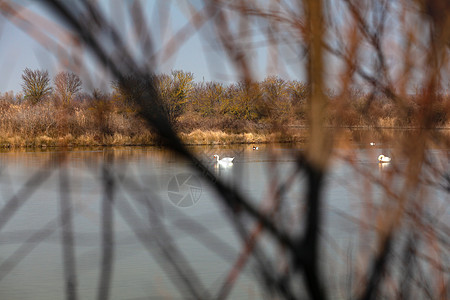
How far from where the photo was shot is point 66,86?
1100 mm

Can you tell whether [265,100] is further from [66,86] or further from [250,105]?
[66,86]

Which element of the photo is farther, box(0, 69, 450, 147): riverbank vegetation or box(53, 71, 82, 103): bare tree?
box(53, 71, 82, 103): bare tree

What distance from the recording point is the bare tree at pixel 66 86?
3.36ft

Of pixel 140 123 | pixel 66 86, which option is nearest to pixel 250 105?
pixel 140 123

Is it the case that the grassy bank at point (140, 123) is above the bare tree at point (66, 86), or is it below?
below

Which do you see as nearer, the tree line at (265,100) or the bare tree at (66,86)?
the tree line at (265,100)

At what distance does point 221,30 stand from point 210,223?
282 inches

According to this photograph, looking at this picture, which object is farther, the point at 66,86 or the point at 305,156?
the point at 66,86

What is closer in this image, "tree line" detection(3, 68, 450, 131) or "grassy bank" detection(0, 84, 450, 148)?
"tree line" detection(3, 68, 450, 131)

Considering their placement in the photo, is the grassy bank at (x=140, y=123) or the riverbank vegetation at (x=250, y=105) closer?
the riverbank vegetation at (x=250, y=105)

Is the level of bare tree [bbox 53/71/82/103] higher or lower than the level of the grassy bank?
higher

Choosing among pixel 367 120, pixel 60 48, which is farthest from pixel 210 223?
pixel 60 48

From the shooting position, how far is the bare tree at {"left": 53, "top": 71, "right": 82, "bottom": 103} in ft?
3.36

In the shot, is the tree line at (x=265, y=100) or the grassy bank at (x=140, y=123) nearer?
the tree line at (x=265, y=100)
